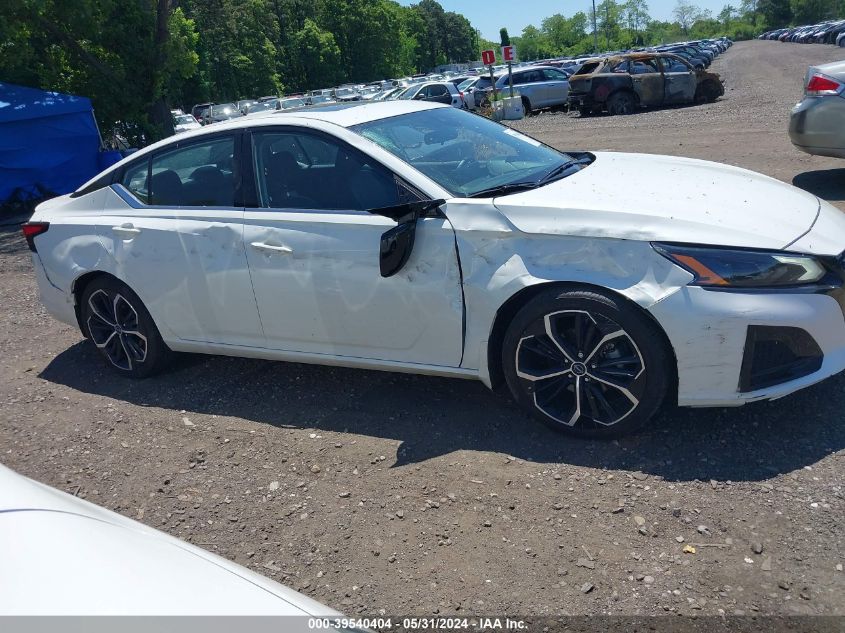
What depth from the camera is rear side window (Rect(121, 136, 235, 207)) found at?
4422mm

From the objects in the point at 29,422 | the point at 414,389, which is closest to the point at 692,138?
the point at 414,389

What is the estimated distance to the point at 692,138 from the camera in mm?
13008

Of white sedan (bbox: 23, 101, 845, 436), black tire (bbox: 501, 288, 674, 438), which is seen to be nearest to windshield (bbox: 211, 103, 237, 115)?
white sedan (bbox: 23, 101, 845, 436)

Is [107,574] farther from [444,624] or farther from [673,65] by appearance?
[673,65]

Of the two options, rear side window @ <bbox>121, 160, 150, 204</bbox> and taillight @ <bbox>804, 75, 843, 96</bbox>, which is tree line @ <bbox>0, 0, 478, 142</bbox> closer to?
rear side window @ <bbox>121, 160, 150, 204</bbox>

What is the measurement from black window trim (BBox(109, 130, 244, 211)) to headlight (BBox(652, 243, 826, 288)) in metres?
2.45

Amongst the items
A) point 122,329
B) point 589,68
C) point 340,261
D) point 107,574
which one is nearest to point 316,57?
point 589,68

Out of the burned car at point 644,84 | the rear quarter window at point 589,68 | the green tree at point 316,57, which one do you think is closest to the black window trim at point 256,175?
the burned car at point 644,84

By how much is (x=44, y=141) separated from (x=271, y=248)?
42.1ft

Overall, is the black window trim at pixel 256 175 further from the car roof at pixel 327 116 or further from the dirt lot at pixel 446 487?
the dirt lot at pixel 446 487

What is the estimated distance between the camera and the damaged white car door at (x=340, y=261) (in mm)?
3723

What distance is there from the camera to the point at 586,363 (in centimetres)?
349

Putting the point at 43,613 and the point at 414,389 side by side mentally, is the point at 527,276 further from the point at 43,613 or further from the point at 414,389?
the point at 43,613

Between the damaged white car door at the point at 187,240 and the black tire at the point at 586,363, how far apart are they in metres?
1.64
